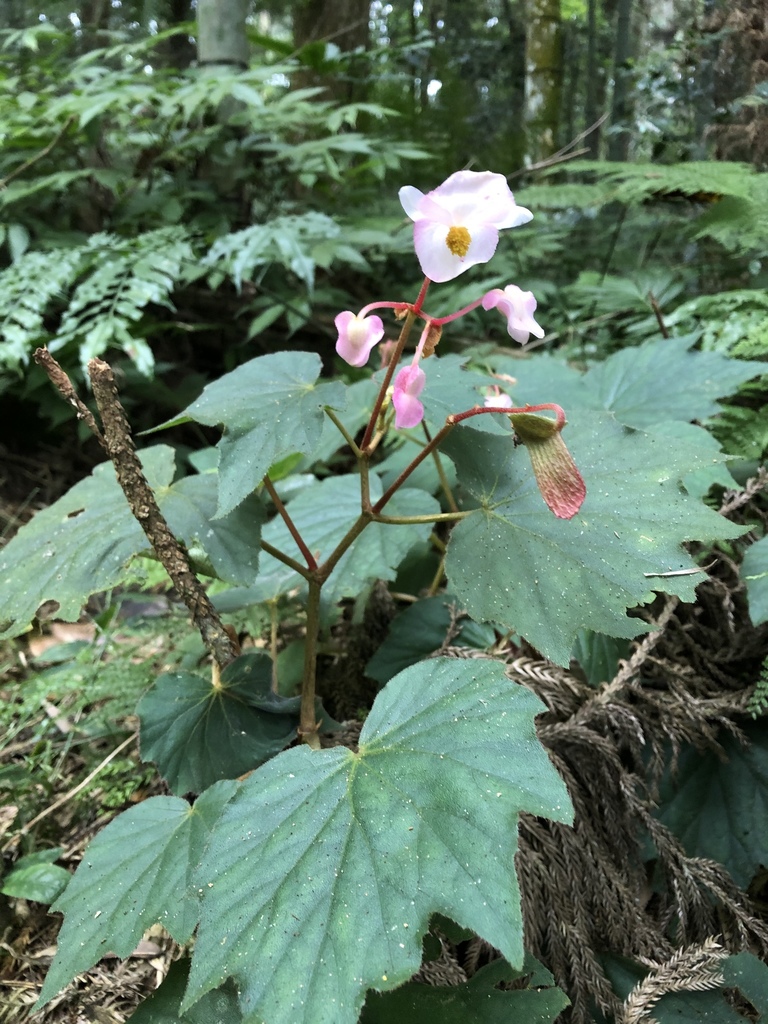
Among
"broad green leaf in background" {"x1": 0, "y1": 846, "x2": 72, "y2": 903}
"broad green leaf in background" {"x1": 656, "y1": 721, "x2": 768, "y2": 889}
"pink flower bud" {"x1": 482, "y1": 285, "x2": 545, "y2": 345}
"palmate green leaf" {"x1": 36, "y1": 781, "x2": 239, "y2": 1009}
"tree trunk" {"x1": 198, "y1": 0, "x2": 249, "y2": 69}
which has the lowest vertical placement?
"broad green leaf in background" {"x1": 0, "y1": 846, "x2": 72, "y2": 903}

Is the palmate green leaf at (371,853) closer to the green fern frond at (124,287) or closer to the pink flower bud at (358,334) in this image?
the pink flower bud at (358,334)

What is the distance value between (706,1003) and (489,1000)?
289mm

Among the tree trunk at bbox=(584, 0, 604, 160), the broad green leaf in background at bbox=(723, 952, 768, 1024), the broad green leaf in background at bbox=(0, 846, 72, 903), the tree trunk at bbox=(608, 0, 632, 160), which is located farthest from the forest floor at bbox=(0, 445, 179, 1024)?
the tree trunk at bbox=(584, 0, 604, 160)

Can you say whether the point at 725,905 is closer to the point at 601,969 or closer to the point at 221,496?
the point at 601,969

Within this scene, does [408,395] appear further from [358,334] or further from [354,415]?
[354,415]

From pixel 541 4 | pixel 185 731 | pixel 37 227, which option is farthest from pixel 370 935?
pixel 541 4

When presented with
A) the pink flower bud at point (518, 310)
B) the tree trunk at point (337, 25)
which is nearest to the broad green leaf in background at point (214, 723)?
the pink flower bud at point (518, 310)

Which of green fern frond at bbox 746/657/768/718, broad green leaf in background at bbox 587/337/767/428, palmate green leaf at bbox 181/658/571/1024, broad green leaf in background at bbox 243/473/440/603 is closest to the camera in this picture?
palmate green leaf at bbox 181/658/571/1024

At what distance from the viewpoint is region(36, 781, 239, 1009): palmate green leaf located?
611 millimetres

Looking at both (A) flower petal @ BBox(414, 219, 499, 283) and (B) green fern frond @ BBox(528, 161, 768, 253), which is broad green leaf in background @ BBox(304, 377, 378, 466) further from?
(B) green fern frond @ BBox(528, 161, 768, 253)

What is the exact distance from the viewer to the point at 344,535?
1.00 meters

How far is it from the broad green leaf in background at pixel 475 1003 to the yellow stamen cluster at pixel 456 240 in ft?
2.27

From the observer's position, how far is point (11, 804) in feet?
3.42

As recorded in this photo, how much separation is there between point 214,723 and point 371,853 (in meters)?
0.35
